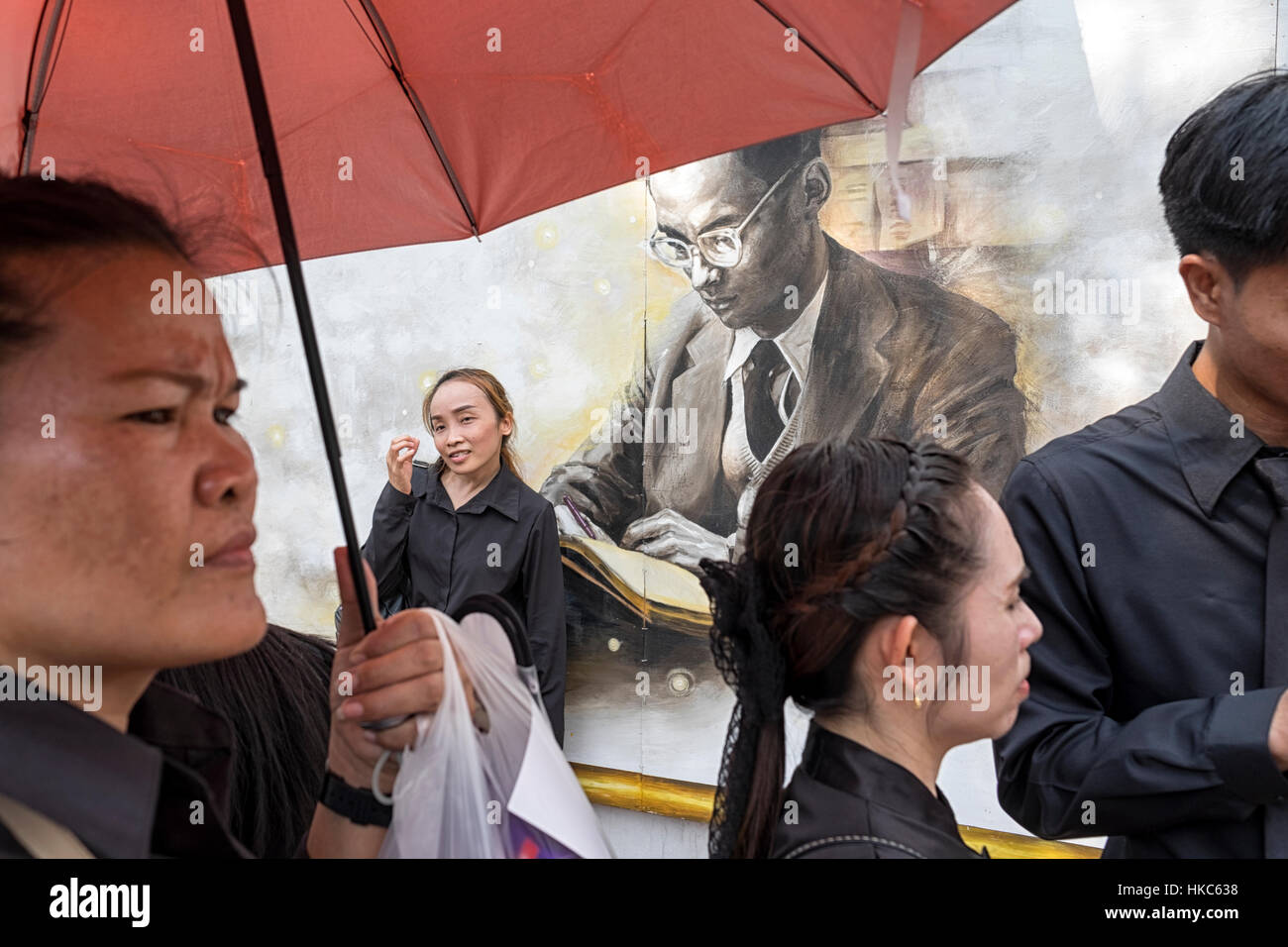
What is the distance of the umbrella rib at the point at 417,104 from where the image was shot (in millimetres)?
1705

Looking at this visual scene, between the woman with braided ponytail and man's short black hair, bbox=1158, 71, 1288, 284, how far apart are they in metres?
0.53

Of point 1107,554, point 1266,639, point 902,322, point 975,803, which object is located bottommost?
point 975,803

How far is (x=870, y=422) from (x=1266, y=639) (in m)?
2.09

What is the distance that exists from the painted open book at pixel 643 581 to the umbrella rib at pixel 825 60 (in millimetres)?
2390

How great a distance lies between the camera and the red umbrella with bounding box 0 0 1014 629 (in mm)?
1590

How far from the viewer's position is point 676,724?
12.9 feet

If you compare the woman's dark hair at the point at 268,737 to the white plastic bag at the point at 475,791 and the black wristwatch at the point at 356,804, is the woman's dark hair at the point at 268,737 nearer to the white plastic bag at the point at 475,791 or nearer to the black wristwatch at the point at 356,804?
the black wristwatch at the point at 356,804

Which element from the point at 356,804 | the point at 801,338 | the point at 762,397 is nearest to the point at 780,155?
the point at 801,338

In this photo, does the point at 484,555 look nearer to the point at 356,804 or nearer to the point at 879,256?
the point at 879,256

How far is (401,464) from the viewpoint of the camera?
12.9 ft

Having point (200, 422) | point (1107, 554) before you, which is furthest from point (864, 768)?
point (200, 422)

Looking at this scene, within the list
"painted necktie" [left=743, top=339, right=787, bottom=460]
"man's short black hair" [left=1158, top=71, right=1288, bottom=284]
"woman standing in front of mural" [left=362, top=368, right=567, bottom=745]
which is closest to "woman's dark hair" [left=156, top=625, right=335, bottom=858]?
"woman standing in front of mural" [left=362, top=368, right=567, bottom=745]

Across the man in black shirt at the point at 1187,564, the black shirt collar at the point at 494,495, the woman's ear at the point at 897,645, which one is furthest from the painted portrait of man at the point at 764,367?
the woman's ear at the point at 897,645

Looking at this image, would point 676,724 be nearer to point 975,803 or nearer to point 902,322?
point 975,803
